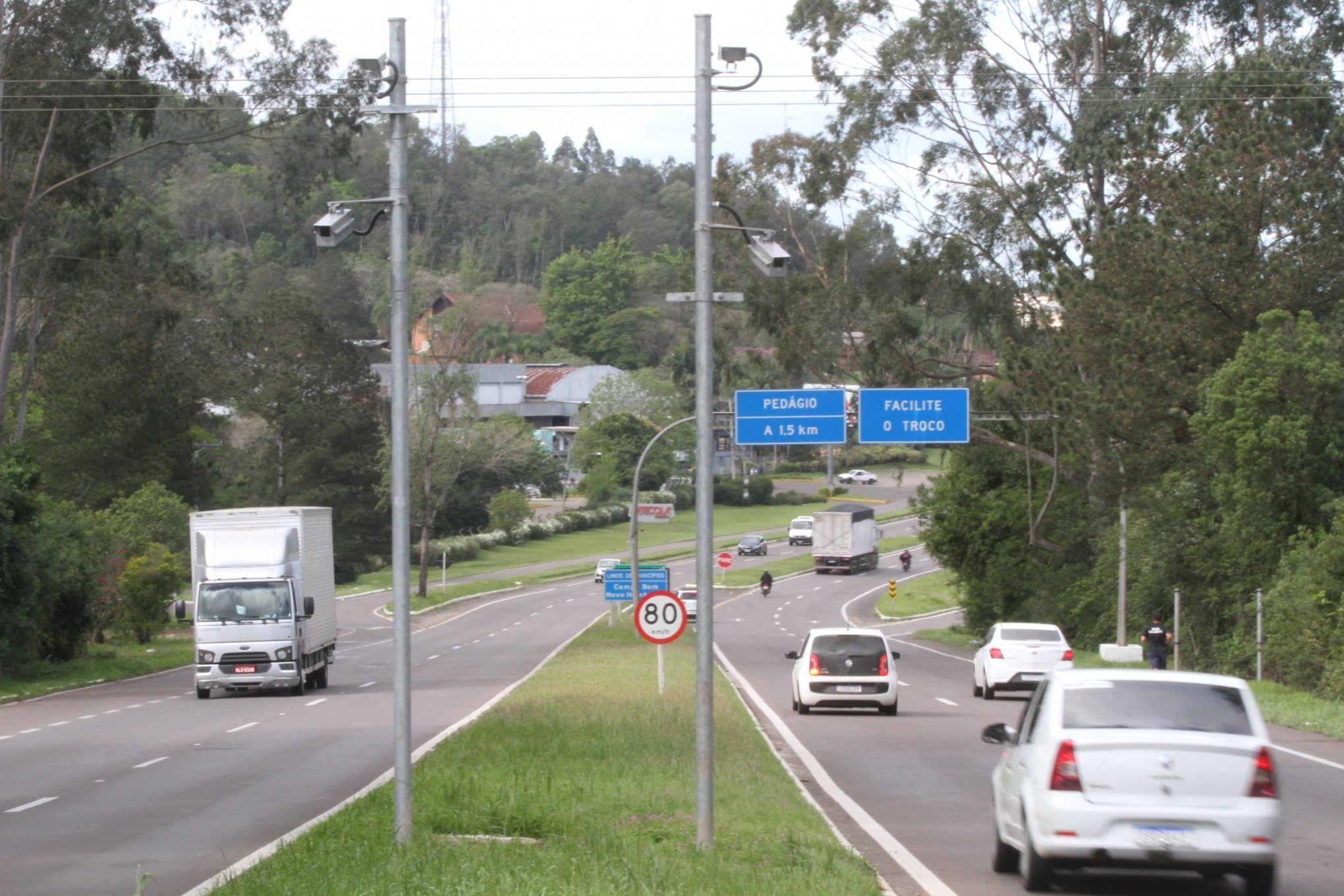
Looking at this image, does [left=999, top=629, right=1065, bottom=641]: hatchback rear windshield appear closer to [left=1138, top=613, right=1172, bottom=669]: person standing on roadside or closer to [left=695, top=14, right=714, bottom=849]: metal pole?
[left=1138, top=613, right=1172, bottom=669]: person standing on roadside

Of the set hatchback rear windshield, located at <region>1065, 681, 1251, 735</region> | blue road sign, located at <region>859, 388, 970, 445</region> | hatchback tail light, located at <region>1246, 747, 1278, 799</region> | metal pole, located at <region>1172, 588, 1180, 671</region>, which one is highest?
blue road sign, located at <region>859, 388, 970, 445</region>

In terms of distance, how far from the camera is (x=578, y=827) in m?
11.5

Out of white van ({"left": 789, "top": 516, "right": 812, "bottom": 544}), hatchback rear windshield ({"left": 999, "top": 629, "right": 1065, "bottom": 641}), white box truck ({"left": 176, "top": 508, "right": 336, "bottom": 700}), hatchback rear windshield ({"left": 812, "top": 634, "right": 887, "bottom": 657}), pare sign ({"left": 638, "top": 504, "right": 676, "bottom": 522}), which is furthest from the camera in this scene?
pare sign ({"left": 638, "top": 504, "right": 676, "bottom": 522})

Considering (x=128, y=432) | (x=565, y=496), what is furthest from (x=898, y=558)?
(x=128, y=432)

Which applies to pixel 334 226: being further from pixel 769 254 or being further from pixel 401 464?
pixel 769 254

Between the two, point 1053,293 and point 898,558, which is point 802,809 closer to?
point 1053,293

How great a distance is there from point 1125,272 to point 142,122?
2397cm

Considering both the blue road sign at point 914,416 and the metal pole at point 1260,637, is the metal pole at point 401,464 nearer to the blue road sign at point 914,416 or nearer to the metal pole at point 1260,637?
the blue road sign at point 914,416

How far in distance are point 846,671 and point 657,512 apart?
8216 centimetres

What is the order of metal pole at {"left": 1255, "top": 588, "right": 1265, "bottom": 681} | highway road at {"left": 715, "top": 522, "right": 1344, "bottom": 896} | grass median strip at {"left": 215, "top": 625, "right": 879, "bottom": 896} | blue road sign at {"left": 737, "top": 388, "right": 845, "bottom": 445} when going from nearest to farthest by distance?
grass median strip at {"left": 215, "top": 625, "right": 879, "bottom": 896}
highway road at {"left": 715, "top": 522, "right": 1344, "bottom": 896}
blue road sign at {"left": 737, "top": 388, "right": 845, "bottom": 445}
metal pole at {"left": 1255, "top": 588, "right": 1265, "bottom": 681}

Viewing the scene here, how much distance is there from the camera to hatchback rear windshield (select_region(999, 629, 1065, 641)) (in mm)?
29750

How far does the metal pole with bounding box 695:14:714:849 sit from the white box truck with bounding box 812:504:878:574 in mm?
74782

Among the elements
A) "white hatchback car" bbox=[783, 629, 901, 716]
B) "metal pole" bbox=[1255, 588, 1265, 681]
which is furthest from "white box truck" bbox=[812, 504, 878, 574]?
"white hatchback car" bbox=[783, 629, 901, 716]

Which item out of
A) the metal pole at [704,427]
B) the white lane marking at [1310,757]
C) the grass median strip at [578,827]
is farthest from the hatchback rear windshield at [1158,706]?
the white lane marking at [1310,757]
